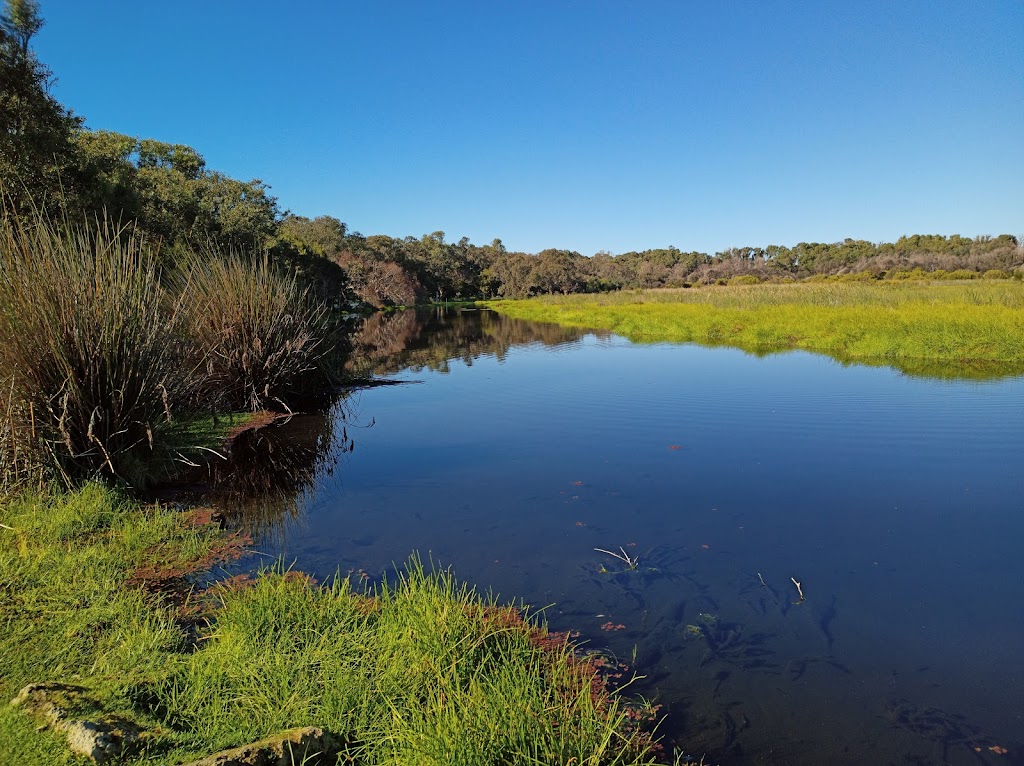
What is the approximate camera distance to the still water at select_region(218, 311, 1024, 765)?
12.1ft

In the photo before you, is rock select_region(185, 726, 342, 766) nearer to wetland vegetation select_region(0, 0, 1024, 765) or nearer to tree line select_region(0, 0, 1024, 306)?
wetland vegetation select_region(0, 0, 1024, 765)

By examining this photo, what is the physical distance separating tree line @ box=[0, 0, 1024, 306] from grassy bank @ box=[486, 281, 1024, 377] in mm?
16634

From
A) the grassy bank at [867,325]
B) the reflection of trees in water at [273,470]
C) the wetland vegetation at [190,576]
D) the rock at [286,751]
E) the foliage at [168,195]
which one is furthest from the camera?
the grassy bank at [867,325]

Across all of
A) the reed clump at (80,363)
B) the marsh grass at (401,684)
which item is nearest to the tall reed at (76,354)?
the reed clump at (80,363)

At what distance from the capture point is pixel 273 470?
873cm

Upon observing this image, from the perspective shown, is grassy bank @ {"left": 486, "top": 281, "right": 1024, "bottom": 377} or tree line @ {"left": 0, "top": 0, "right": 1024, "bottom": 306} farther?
grassy bank @ {"left": 486, "top": 281, "right": 1024, "bottom": 377}

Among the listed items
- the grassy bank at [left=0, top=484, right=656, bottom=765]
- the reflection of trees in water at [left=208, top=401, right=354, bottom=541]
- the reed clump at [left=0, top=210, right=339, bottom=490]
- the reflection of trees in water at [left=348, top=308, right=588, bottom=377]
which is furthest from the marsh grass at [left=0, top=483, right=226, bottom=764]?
the reflection of trees in water at [left=348, top=308, right=588, bottom=377]

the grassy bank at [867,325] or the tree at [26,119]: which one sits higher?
the tree at [26,119]

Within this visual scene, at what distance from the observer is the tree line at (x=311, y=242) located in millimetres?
12109

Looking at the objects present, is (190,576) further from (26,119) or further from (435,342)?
(435,342)

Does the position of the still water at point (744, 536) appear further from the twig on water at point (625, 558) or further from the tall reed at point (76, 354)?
the tall reed at point (76, 354)

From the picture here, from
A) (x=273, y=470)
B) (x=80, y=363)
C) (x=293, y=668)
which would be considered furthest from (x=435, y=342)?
(x=293, y=668)

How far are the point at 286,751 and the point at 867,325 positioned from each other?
2239cm

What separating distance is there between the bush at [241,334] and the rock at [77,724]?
7822 millimetres
